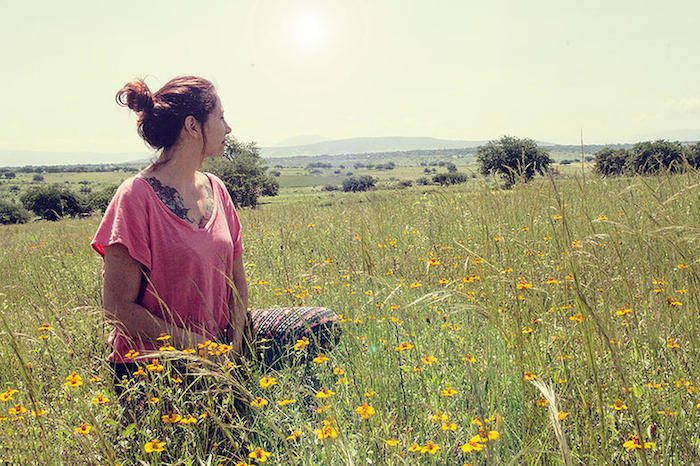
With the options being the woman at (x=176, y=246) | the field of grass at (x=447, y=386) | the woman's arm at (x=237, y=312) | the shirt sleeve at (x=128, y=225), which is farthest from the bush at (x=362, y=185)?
the field of grass at (x=447, y=386)

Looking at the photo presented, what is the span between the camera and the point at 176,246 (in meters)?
2.50

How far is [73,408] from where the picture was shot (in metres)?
1.99

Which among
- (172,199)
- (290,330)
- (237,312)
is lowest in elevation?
(290,330)

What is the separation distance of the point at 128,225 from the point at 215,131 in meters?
0.80

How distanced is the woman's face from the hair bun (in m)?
0.33

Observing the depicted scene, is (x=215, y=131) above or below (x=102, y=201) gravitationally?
above

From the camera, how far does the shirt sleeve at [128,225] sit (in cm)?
231

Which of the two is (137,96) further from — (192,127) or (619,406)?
(619,406)

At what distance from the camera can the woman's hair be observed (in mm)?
2596

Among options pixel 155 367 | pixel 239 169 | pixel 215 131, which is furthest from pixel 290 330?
pixel 239 169

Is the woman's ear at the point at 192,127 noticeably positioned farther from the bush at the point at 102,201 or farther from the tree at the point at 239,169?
the tree at the point at 239,169

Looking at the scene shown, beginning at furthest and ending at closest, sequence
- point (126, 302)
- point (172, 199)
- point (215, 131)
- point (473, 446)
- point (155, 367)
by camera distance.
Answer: point (215, 131), point (172, 199), point (126, 302), point (155, 367), point (473, 446)

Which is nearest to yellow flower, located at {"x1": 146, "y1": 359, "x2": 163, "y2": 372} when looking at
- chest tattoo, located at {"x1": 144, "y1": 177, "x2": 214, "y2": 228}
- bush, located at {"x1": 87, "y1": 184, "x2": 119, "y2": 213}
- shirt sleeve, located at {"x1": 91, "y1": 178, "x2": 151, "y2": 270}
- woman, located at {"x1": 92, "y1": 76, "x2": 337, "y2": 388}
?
woman, located at {"x1": 92, "y1": 76, "x2": 337, "y2": 388}

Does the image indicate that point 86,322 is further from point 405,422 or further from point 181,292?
point 405,422
